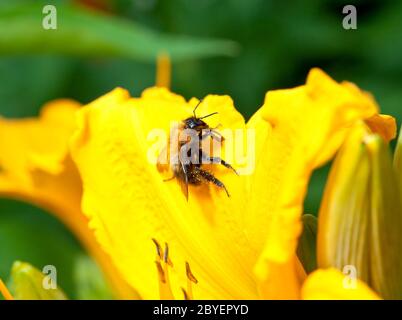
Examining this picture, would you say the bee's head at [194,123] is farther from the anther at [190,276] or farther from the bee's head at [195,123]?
the anther at [190,276]

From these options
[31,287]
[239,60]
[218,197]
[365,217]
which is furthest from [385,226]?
[239,60]

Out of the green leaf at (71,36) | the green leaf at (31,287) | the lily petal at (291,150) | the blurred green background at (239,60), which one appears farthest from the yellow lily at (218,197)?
the blurred green background at (239,60)

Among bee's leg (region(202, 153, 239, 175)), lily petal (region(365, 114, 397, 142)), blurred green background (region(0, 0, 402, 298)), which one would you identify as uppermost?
blurred green background (region(0, 0, 402, 298))

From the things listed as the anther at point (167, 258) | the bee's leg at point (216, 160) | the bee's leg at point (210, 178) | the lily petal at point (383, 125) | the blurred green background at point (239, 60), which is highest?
the blurred green background at point (239, 60)

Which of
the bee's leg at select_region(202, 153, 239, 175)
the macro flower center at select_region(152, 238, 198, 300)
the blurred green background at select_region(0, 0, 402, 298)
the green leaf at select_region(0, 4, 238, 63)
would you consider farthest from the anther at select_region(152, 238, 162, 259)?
the blurred green background at select_region(0, 0, 402, 298)

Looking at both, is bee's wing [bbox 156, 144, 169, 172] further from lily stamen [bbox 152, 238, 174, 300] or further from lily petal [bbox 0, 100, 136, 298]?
lily petal [bbox 0, 100, 136, 298]

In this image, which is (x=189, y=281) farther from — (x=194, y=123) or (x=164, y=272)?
(x=194, y=123)

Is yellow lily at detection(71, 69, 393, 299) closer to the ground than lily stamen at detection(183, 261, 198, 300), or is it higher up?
higher up
